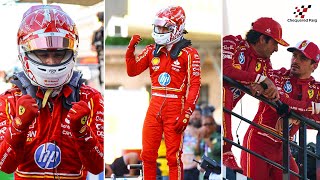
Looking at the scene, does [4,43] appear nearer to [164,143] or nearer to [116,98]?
[116,98]

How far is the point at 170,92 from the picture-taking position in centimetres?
590

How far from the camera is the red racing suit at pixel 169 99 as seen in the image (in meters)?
5.89

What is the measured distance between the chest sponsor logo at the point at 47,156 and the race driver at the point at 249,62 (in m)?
1.38

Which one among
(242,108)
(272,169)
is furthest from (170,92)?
(272,169)

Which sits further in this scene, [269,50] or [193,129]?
[269,50]

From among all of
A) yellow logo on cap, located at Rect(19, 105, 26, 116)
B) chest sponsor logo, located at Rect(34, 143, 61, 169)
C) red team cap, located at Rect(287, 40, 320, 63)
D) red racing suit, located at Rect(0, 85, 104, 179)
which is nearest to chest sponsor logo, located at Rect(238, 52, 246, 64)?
red team cap, located at Rect(287, 40, 320, 63)

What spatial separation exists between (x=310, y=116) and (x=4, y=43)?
251 centimetres

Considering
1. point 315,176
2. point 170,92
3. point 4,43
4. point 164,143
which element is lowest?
point 315,176

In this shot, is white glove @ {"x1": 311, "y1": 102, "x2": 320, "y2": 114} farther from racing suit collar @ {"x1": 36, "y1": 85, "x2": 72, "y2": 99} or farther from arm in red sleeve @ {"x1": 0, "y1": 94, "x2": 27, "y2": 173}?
arm in red sleeve @ {"x1": 0, "y1": 94, "x2": 27, "y2": 173}

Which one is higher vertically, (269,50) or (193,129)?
(269,50)

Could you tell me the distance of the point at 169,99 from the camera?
5.90m

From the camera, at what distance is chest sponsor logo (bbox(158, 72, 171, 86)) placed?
590 centimetres

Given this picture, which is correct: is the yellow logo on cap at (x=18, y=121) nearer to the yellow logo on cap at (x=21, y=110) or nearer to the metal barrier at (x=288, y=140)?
the yellow logo on cap at (x=21, y=110)

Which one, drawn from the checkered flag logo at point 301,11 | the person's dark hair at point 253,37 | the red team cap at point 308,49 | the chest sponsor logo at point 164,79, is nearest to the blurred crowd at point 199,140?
the chest sponsor logo at point 164,79
